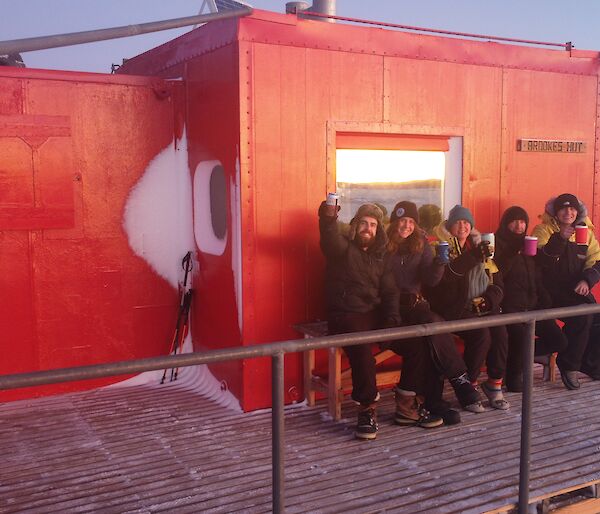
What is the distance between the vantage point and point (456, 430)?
447 cm

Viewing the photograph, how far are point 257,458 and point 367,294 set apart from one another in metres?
1.34

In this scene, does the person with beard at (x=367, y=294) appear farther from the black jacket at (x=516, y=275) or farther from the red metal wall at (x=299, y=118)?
the black jacket at (x=516, y=275)

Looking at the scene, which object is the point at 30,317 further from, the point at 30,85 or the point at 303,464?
the point at 303,464

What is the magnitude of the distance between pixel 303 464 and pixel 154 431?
1.13 m

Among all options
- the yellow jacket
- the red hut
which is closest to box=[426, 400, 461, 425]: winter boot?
the red hut

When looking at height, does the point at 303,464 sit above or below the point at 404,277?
below

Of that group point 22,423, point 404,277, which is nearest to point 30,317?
point 22,423

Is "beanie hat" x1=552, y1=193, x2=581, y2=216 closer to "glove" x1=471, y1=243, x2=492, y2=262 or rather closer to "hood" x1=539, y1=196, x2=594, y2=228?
"hood" x1=539, y1=196, x2=594, y2=228

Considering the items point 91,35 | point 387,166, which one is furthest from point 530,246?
point 91,35

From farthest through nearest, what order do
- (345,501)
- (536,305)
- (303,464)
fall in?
(536,305) < (303,464) < (345,501)

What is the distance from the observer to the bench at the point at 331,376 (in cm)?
468

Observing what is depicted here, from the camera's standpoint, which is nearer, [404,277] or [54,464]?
[54,464]

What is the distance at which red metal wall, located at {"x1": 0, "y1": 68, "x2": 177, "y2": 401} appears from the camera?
5.04 metres

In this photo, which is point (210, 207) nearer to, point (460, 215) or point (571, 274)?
point (460, 215)
